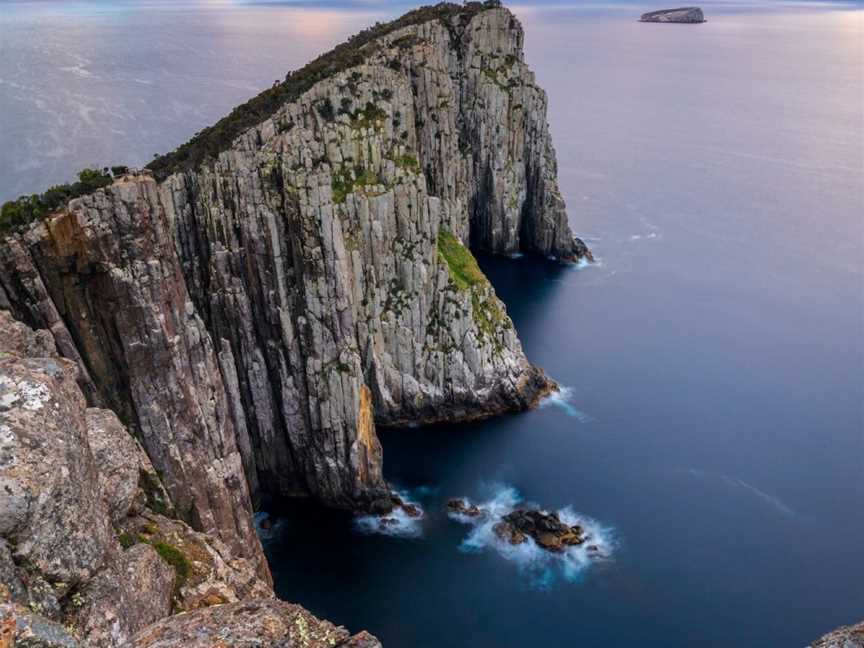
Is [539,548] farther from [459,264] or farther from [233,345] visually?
[459,264]

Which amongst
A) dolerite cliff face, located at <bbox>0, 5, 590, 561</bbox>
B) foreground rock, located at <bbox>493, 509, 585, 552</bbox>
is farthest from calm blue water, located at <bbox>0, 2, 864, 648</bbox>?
A: dolerite cliff face, located at <bbox>0, 5, 590, 561</bbox>

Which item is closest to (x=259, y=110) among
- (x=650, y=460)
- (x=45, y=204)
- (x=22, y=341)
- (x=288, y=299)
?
(x=288, y=299)

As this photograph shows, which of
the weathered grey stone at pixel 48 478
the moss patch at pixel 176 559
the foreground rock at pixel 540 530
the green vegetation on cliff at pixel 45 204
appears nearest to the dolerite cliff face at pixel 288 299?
the green vegetation on cliff at pixel 45 204

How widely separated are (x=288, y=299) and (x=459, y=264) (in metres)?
29.9

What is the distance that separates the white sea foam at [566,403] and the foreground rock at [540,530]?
64.4 ft

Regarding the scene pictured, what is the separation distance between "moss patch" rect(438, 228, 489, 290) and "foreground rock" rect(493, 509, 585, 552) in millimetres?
29183

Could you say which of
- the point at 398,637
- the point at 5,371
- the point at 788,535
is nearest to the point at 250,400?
the point at 398,637

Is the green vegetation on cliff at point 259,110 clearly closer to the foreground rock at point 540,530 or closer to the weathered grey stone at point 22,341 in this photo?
the weathered grey stone at point 22,341

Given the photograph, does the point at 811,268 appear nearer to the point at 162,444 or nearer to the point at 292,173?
the point at 292,173

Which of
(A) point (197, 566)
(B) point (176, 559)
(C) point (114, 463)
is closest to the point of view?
(C) point (114, 463)

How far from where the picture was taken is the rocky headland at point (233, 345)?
21.9 metres

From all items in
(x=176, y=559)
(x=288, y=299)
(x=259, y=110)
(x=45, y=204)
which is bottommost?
(x=176, y=559)

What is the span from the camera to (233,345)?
2594 inches

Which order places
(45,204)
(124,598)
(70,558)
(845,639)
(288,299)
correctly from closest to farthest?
(845,639) → (70,558) → (124,598) → (45,204) → (288,299)
